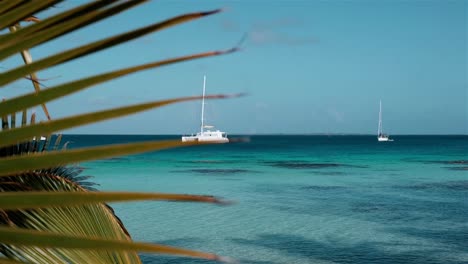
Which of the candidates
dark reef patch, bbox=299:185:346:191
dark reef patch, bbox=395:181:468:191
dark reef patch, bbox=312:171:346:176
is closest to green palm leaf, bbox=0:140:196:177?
dark reef patch, bbox=299:185:346:191

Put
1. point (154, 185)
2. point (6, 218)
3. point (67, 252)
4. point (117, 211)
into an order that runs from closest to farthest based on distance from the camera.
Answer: point (67, 252), point (6, 218), point (117, 211), point (154, 185)

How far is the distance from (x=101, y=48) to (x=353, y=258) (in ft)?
48.6

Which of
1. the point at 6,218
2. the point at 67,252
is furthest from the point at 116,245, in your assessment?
the point at 6,218

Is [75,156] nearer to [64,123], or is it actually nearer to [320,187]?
[64,123]

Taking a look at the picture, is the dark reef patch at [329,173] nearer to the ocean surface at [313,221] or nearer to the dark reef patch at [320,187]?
the ocean surface at [313,221]

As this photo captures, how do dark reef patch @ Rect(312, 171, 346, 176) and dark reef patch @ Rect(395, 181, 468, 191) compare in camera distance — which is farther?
dark reef patch @ Rect(312, 171, 346, 176)

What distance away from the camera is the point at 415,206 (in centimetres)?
2572

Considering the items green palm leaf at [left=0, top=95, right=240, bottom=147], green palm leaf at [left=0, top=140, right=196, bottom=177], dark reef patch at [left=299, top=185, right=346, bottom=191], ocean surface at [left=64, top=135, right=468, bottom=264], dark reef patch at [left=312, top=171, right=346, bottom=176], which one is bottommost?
dark reef patch at [left=312, top=171, right=346, bottom=176]

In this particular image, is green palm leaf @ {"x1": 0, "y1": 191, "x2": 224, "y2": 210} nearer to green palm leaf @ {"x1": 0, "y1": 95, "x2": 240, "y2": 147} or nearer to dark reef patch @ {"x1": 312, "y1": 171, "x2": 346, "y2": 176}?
green palm leaf @ {"x1": 0, "y1": 95, "x2": 240, "y2": 147}

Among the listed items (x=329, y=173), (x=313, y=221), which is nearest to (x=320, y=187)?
(x=329, y=173)

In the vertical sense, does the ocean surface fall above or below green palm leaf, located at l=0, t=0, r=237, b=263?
below

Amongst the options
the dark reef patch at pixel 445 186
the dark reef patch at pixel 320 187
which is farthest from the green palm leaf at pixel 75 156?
the dark reef patch at pixel 445 186

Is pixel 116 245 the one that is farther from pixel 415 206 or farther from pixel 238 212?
pixel 415 206

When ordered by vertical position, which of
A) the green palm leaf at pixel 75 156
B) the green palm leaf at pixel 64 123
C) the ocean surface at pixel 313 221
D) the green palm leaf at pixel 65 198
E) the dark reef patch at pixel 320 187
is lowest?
the dark reef patch at pixel 320 187
